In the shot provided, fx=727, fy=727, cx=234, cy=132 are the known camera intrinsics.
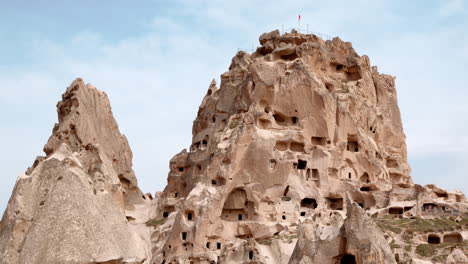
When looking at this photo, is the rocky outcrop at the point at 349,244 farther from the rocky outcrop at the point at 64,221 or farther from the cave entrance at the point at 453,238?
the cave entrance at the point at 453,238

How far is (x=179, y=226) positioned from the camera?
57.3 m

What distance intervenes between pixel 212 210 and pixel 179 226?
9.61 feet

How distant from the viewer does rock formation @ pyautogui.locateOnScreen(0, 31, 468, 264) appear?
55.7 metres

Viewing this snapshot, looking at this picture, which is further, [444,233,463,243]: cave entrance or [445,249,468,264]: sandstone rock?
[444,233,463,243]: cave entrance

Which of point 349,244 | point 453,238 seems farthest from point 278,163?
point 349,244

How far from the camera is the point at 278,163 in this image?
61.1 m

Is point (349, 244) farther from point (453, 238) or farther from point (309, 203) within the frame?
point (309, 203)

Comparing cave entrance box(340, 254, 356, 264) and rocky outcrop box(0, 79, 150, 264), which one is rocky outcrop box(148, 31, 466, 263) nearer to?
cave entrance box(340, 254, 356, 264)

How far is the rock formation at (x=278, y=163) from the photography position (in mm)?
55719

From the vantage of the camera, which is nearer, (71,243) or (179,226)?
(71,243)

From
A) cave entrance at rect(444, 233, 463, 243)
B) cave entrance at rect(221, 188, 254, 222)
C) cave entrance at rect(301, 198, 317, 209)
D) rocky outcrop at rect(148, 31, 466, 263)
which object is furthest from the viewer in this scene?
cave entrance at rect(301, 198, 317, 209)

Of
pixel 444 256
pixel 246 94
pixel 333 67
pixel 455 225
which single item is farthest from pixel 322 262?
pixel 333 67

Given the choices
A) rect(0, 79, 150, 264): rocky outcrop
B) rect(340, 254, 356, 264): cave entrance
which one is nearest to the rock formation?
rect(340, 254, 356, 264): cave entrance

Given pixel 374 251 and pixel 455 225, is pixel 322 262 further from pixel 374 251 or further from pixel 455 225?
pixel 455 225
